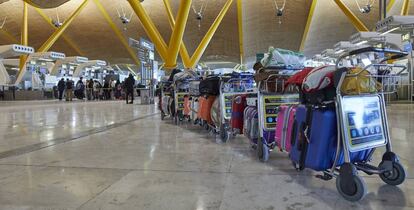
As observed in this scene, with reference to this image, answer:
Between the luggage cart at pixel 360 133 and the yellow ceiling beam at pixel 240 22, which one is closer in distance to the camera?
the luggage cart at pixel 360 133

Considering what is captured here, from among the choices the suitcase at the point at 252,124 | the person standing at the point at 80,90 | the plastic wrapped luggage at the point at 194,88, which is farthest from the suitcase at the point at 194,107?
the person standing at the point at 80,90

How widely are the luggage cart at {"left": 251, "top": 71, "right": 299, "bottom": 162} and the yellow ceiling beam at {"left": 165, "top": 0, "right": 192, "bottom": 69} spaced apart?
46.4ft

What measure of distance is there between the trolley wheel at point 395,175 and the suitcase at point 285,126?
744 millimetres

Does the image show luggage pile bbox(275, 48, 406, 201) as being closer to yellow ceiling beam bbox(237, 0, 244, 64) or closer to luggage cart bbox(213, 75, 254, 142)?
luggage cart bbox(213, 75, 254, 142)

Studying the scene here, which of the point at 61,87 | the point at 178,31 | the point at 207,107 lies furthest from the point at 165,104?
the point at 61,87

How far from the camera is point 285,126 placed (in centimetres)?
278

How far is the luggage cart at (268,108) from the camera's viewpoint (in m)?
3.27

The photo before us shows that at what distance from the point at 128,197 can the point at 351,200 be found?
4.83 ft

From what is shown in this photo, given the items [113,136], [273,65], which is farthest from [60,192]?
[113,136]

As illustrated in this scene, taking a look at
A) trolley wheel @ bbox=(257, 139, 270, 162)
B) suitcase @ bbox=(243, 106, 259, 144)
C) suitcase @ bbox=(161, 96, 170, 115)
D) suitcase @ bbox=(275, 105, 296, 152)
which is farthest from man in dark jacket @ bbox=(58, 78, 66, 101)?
suitcase @ bbox=(275, 105, 296, 152)

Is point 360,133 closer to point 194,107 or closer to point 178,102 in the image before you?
point 194,107

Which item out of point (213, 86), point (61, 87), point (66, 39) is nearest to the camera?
point (213, 86)

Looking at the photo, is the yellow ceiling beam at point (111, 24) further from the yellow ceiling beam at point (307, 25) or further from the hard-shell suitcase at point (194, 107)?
the hard-shell suitcase at point (194, 107)

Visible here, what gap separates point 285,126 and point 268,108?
2.22ft
